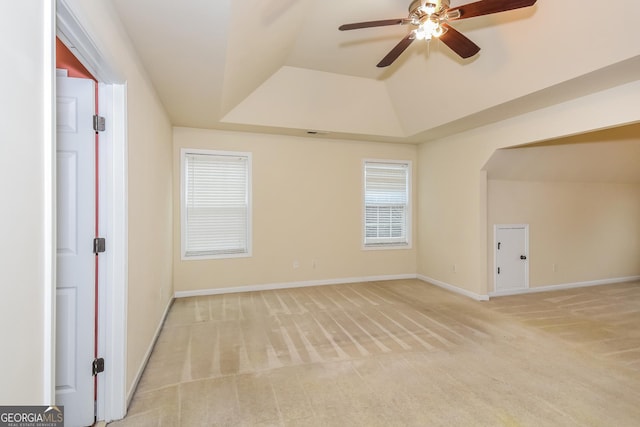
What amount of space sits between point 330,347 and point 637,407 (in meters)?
2.28

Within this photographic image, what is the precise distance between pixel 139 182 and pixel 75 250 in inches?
28.6

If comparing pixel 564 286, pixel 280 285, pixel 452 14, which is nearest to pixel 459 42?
pixel 452 14

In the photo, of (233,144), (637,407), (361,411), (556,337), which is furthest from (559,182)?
(233,144)

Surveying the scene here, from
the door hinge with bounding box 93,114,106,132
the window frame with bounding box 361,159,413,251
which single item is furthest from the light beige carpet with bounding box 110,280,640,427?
the door hinge with bounding box 93,114,106,132

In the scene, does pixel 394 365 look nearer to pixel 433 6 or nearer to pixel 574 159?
pixel 433 6

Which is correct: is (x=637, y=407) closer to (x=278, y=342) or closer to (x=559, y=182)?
(x=278, y=342)

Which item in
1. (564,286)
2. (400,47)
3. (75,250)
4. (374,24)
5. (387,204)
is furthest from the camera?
(387,204)

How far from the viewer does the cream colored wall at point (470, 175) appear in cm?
293

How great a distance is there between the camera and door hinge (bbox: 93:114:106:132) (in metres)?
1.83

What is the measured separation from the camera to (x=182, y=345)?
294cm

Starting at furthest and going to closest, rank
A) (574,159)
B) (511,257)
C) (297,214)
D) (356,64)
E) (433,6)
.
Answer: (297,214) → (511,257) → (574,159) → (356,64) → (433,6)

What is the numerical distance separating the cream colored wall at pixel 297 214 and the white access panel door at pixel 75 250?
275 centimetres

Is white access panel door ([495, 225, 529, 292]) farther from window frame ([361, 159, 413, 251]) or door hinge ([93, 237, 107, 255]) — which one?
door hinge ([93, 237, 107, 255])

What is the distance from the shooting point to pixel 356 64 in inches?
155
